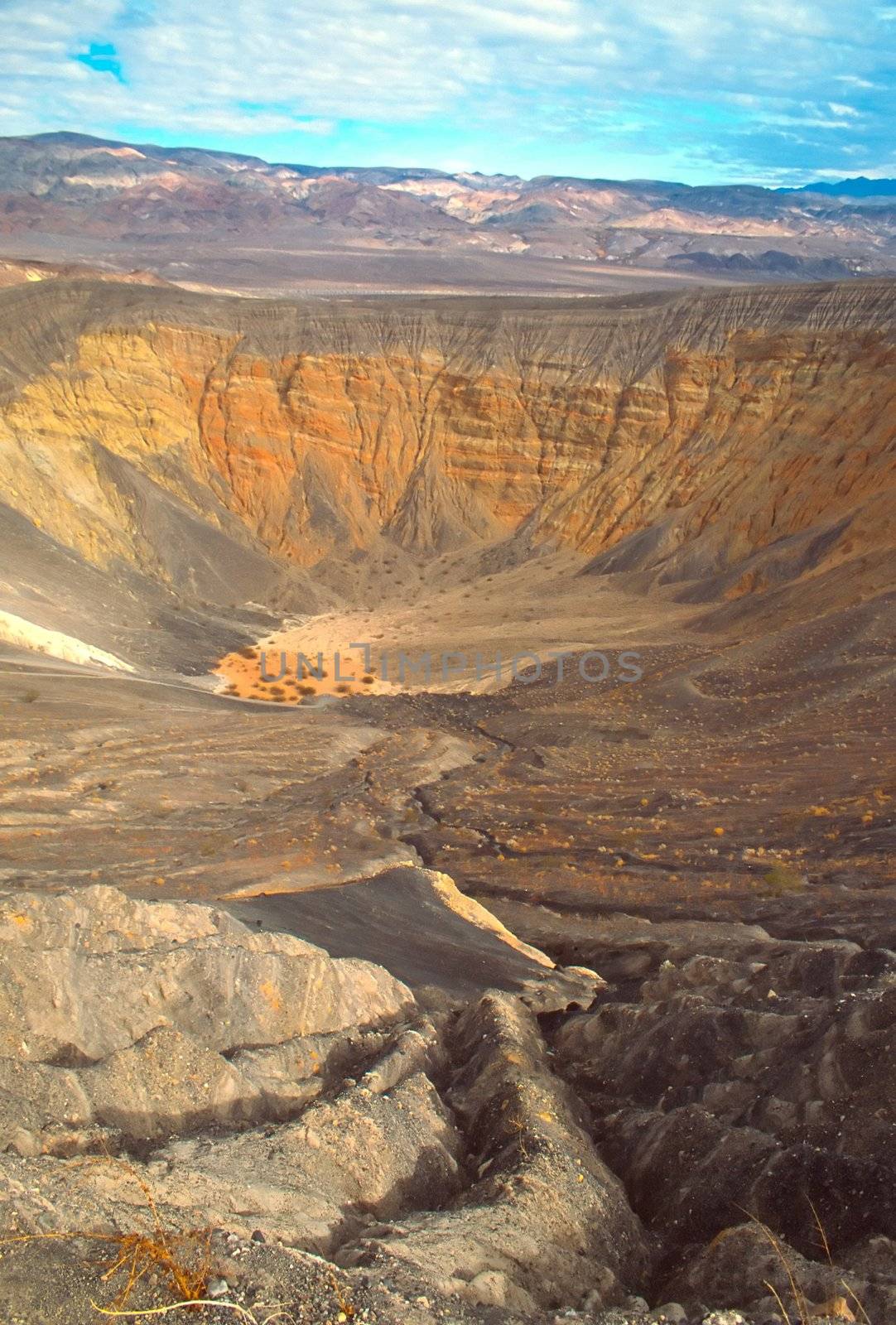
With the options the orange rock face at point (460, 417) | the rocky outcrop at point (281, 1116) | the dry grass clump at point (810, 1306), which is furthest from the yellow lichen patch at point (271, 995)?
the orange rock face at point (460, 417)

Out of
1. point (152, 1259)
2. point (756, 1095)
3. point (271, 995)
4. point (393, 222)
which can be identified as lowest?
point (756, 1095)

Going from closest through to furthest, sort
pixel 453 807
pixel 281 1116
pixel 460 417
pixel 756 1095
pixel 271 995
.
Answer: pixel 281 1116 < pixel 756 1095 < pixel 271 995 < pixel 453 807 < pixel 460 417

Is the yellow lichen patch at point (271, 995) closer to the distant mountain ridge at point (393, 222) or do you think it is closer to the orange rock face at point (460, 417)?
the orange rock face at point (460, 417)

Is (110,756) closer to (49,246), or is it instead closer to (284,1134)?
(284,1134)

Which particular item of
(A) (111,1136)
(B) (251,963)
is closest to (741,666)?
(B) (251,963)

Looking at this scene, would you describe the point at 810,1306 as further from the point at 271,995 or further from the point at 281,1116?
the point at 271,995

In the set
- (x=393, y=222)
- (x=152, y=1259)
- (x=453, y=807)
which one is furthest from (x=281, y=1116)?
(x=393, y=222)

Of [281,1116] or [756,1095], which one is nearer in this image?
[281,1116]

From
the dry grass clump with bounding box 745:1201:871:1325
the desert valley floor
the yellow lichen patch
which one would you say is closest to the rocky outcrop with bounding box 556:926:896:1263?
the desert valley floor
